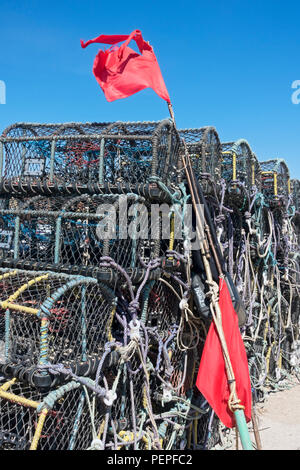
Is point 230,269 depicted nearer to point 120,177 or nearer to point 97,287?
point 120,177

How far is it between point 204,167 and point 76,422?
2.62 metres

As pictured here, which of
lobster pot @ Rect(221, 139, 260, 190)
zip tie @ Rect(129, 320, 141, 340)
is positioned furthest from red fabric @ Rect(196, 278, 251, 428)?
lobster pot @ Rect(221, 139, 260, 190)

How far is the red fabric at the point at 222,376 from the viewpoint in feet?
9.98

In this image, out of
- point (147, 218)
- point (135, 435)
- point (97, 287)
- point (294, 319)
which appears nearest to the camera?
point (97, 287)

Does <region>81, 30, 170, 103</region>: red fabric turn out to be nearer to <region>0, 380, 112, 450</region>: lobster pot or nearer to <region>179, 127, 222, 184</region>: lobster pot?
<region>179, 127, 222, 184</region>: lobster pot

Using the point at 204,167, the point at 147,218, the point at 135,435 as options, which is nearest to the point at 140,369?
the point at 135,435

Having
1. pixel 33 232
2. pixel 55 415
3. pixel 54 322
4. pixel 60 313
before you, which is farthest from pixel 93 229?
pixel 55 415

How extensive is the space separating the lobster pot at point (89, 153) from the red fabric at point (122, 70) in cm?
46

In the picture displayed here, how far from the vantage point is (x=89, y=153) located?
4383 mm

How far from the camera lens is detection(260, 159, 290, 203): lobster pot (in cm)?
604

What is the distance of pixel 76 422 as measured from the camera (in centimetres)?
261

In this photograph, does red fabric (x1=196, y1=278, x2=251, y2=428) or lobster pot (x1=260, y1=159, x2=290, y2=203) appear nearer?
red fabric (x1=196, y1=278, x2=251, y2=428)

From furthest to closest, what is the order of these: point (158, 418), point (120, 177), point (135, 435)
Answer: point (120, 177) → point (158, 418) → point (135, 435)

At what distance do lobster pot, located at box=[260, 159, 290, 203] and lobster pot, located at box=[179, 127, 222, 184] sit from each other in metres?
1.81
